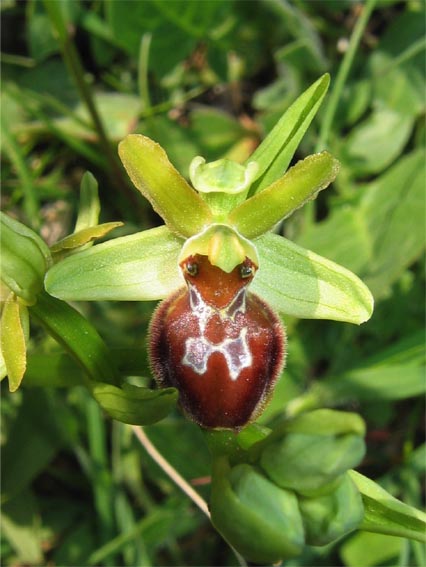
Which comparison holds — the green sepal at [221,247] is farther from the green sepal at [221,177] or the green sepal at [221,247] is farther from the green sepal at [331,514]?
the green sepal at [331,514]

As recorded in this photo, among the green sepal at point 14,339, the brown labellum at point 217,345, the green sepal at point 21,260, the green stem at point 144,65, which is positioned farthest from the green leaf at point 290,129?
the green stem at point 144,65

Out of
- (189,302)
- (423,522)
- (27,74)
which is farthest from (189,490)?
(27,74)

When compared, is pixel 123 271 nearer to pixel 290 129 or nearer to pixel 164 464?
pixel 290 129

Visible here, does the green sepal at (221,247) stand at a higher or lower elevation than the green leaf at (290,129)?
lower

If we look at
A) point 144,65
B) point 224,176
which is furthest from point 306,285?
point 144,65

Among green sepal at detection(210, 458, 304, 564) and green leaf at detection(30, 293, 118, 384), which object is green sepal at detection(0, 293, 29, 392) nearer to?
green leaf at detection(30, 293, 118, 384)

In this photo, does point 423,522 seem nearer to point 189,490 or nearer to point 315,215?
point 189,490
